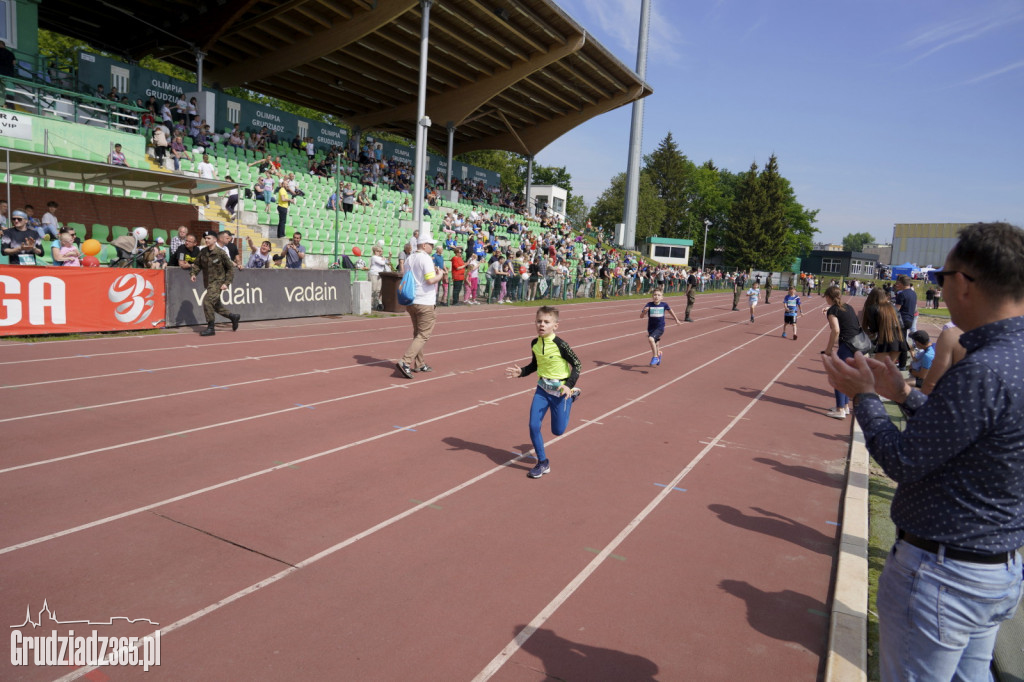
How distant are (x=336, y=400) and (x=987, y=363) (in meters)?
8.06

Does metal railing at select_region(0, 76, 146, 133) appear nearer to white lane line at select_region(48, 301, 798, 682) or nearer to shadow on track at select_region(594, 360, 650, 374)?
shadow on track at select_region(594, 360, 650, 374)

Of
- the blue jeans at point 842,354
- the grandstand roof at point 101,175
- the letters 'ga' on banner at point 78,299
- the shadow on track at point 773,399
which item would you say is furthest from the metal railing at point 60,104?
the blue jeans at point 842,354

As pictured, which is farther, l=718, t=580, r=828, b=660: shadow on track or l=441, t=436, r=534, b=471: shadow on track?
l=441, t=436, r=534, b=471: shadow on track

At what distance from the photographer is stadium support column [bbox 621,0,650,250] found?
2199 inches

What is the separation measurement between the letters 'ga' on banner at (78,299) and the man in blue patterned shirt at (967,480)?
1362 cm

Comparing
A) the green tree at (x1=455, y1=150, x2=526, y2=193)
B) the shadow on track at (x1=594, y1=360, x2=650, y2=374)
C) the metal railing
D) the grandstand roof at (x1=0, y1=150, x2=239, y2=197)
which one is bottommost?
the shadow on track at (x1=594, y1=360, x2=650, y2=374)

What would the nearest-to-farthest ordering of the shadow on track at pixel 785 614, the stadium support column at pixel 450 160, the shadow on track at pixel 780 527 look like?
the shadow on track at pixel 785 614 → the shadow on track at pixel 780 527 → the stadium support column at pixel 450 160

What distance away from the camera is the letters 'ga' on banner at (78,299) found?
448 inches

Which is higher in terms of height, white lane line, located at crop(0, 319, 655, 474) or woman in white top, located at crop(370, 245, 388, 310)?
woman in white top, located at crop(370, 245, 388, 310)

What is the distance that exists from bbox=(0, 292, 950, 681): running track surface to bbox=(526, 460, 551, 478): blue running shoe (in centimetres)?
11

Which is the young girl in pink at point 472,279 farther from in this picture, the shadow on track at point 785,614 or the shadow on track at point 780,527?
the shadow on track at point 785,614

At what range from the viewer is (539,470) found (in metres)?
6.48

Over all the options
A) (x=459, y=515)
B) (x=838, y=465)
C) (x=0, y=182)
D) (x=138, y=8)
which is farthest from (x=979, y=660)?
(x=138, y=8)

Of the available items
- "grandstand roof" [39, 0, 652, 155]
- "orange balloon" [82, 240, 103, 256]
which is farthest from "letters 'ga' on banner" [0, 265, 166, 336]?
"grandstand roof" [39, 0, 652, 155]
